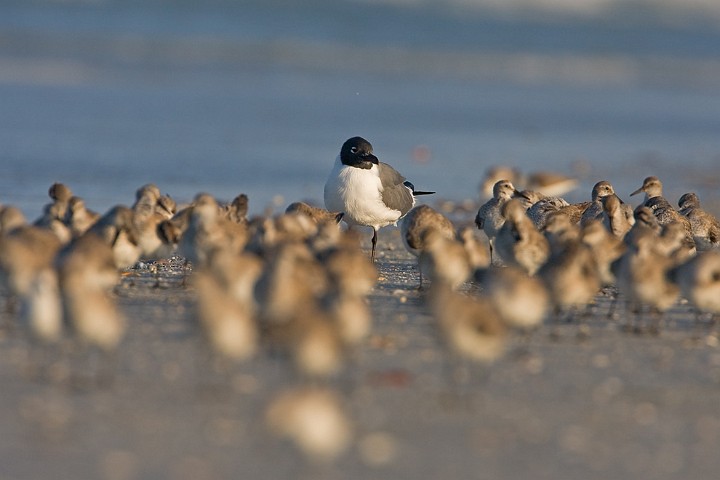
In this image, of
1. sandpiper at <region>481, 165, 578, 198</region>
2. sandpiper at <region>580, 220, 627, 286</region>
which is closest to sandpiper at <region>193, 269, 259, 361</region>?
sandpiper at <region>580, 220, 627, 286</region>

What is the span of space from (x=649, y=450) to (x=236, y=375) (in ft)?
8.45

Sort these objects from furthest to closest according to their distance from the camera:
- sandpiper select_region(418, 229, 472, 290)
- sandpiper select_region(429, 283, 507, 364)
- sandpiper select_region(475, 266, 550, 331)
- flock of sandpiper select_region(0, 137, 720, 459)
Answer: sandpiper select_region(418, 229, 472, 290), sandpiper select_region(475, 266, 550, 331), sandpiper select_region(429, 283, 507, 364), flock of sandpiper select_region(0, 137, 720, 459)

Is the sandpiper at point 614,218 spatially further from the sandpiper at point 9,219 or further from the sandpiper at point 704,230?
the sandpiper at point 9,219

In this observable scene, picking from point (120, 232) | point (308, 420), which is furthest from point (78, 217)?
point (308, 420)

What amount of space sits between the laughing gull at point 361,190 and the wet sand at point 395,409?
431 centimetres

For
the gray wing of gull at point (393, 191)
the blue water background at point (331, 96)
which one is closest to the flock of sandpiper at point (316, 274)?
the gray wing of gull at point (393, 191)

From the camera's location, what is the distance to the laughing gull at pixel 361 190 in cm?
1405

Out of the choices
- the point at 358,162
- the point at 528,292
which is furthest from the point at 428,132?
the point at 528,292

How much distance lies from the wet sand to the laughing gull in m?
4.31

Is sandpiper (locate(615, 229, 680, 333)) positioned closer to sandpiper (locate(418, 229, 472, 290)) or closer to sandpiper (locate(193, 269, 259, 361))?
sandpiper (locate(418, 229, 472, 290))

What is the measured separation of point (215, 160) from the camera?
2156 cm

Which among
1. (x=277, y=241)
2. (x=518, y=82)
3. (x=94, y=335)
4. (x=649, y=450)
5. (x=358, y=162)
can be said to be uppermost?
(x=518, y=82)

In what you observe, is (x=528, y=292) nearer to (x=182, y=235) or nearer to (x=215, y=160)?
(x=182, y=235)

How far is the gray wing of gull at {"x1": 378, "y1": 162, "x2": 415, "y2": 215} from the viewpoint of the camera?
1427 cm
